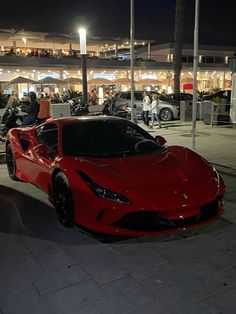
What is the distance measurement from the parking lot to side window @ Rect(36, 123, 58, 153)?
98cm

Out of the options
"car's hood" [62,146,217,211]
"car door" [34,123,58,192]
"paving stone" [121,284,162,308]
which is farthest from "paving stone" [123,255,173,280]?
"car door" [34,123,58,192]

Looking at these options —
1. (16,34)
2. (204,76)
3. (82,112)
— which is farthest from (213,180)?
(204,76)

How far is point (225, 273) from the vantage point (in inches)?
143

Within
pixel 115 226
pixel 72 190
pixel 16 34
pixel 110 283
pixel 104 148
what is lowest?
pixel 110 283

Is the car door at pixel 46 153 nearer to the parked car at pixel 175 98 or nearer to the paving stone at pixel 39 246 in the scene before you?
the paving stone at pixel 39 246

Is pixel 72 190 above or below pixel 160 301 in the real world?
above

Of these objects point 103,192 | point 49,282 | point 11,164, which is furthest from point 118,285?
point 11,164

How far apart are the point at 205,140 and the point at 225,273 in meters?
8.60

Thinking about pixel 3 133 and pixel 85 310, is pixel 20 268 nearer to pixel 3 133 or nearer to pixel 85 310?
pixel 85 310

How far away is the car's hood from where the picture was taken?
13.6 ft

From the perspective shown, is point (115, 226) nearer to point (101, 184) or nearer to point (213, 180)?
point (101, 184)

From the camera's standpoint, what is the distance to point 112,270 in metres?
3.71

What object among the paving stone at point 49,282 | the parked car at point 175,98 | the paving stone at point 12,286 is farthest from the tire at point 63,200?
the parked car at point 175,98

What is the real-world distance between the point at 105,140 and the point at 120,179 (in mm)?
1172
